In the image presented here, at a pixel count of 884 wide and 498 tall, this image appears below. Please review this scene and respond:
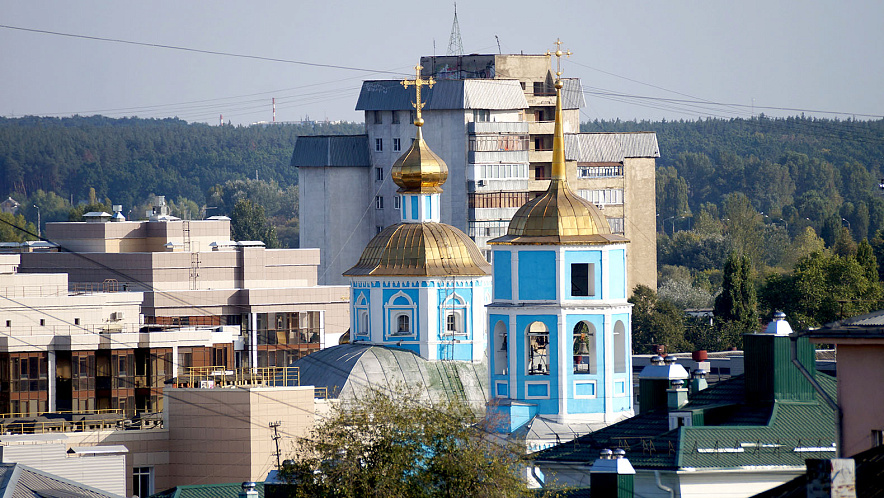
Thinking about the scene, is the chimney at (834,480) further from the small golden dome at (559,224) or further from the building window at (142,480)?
the building window at (142,480)

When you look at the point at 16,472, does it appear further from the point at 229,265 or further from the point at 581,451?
the point at 229,265

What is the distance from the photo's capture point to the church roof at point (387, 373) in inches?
1955

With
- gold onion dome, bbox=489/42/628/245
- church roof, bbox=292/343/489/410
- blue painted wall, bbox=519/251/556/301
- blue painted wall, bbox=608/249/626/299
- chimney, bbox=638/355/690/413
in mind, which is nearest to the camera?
chimney, bbox=638/355/690/413

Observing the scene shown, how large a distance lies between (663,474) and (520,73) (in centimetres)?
8313

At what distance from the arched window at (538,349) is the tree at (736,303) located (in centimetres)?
5462

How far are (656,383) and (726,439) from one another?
6.28 metres

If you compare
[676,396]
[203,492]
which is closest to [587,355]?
[676,396]

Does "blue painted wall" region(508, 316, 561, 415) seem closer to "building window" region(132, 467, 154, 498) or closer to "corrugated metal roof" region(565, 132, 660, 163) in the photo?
"building window" region(132, 467, 154, 498)

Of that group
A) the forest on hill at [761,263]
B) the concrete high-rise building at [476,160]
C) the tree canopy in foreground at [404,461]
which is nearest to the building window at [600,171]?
the concrete high-rise building at [476,160]

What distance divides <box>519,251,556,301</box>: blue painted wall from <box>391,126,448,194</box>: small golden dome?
1255cm

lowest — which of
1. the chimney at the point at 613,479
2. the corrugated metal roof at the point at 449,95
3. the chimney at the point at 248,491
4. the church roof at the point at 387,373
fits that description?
the chimney at the point at 248,491

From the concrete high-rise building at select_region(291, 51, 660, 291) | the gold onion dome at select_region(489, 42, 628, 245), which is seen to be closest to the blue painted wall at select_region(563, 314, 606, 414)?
the gold onion dome at select_region(489, 42, 628, 245)

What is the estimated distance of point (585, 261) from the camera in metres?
42.2

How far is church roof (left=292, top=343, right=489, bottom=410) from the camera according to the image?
49.7 meters
